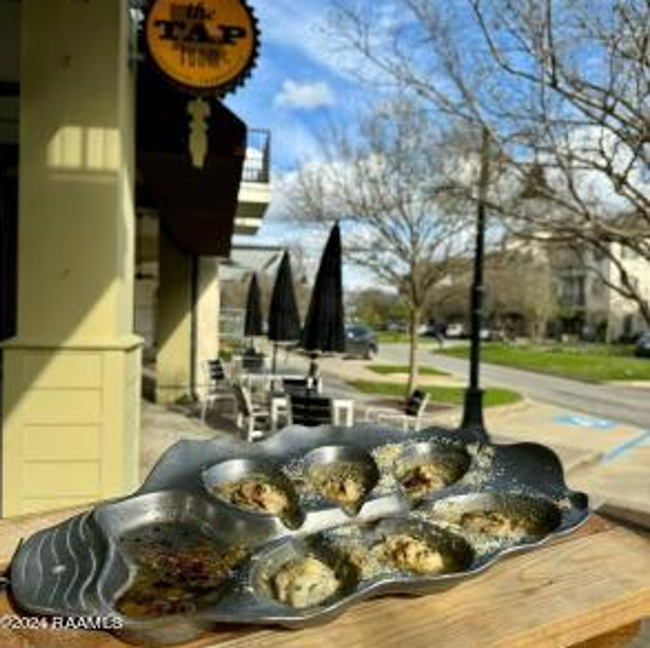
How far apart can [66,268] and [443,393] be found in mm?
15541

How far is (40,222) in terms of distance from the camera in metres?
5.92

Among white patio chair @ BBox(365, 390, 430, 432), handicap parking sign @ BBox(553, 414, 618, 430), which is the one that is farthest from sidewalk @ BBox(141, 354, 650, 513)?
white patio chair @ BBox(365, 390, 430, 432)

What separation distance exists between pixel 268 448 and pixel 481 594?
1.10 meters

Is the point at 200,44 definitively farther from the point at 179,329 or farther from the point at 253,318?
the point at 253,318

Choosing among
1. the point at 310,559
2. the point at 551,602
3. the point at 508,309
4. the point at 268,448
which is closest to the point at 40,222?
the point at 268,448

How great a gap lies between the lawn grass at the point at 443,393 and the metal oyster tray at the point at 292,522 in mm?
14676

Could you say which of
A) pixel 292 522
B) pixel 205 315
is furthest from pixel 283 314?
pixel 292 522

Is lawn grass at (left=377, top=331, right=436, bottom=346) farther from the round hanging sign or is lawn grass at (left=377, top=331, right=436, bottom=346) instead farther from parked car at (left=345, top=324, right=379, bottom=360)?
the round hanging sign

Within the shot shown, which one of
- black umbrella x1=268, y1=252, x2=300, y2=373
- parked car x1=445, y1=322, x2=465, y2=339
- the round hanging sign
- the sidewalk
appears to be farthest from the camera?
parked car x1=445, y1=322, x2=465, y2=339

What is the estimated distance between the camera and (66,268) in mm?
5949

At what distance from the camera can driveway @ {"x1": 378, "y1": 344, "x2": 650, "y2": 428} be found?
18444 millimetres

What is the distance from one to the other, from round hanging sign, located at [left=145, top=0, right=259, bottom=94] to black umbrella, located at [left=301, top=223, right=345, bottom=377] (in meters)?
5.48

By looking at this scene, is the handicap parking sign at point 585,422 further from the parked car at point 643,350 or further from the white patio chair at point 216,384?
the parked car at point 643,350

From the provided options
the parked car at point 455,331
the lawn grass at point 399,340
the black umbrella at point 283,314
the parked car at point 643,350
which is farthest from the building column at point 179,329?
the parked car at point 455,331
